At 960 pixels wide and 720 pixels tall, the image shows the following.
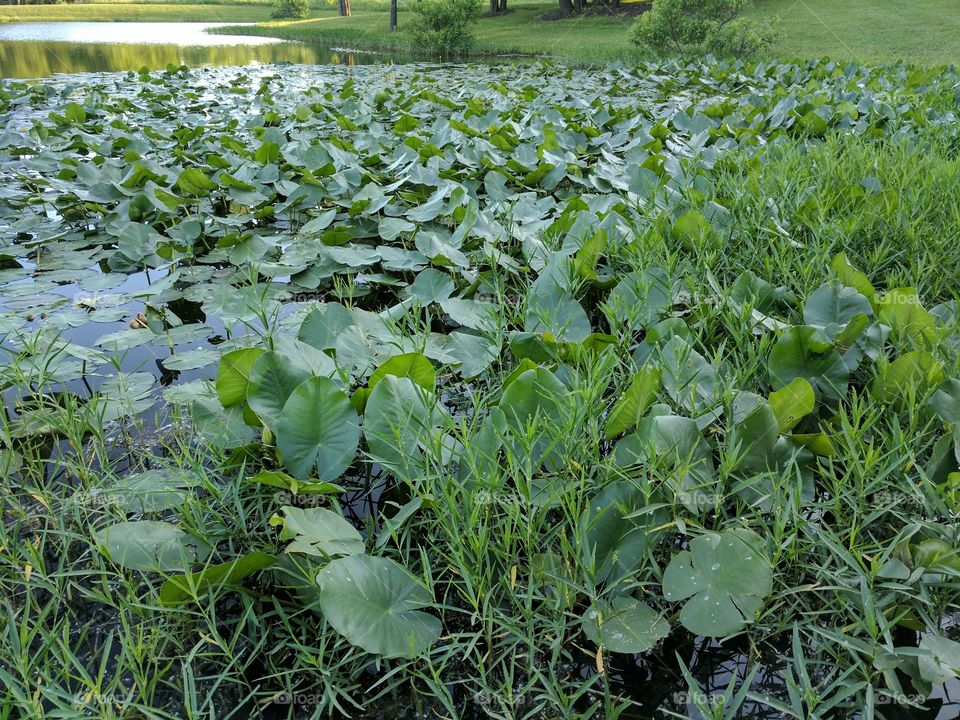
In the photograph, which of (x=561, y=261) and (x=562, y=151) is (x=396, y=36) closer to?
(x=562, y=151)

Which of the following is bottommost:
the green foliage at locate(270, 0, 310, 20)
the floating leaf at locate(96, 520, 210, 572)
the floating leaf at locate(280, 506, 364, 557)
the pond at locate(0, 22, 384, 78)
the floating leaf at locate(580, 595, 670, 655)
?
the floating leaf at locate(580, 595, 670, 655)

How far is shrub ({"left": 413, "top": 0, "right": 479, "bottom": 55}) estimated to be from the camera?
13.4 m

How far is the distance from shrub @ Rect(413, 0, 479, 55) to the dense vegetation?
41.9 ft

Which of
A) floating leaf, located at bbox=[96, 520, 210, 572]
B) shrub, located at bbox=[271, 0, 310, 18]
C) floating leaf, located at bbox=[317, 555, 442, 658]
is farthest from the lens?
shrub, located at bbox=[271, 0, 310, 18]

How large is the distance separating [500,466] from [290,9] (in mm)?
39001

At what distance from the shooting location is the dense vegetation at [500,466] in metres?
0.85

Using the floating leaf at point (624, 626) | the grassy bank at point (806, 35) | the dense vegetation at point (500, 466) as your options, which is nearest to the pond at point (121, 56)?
the grassy bank at point (806, 35)

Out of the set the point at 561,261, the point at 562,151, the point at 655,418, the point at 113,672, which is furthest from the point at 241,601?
the point at 562,151

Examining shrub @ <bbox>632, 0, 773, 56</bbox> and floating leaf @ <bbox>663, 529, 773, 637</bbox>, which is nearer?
floating leaf @ <bbox>663, 529, 773, 637</bbox>

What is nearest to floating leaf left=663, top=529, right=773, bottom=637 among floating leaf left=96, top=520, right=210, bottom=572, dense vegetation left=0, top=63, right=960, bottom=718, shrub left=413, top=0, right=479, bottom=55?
dense vegetation left=0, top=63, right=960, bottom=718

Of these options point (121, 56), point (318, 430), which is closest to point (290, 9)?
point (121, 56)

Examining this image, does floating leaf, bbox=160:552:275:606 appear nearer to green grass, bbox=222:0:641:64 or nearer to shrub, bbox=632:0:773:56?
green grass, bbox=222:0:641:64

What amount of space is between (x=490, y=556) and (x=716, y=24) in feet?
37.8

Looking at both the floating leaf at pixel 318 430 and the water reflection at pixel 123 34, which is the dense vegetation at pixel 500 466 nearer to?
the floating leaf at pixel 318 430
